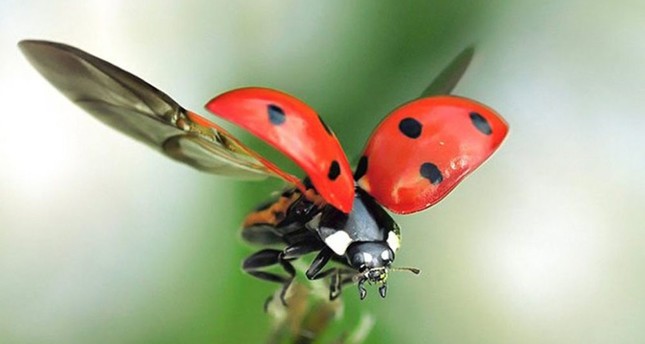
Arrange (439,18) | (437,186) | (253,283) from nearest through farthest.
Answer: (437,186) < (253,283) < (439,18)

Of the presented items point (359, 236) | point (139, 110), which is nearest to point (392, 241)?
point (359, 236)

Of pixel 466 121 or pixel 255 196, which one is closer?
pixel 466 121

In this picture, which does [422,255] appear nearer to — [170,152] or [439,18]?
[439,18]

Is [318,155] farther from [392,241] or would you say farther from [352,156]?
[352,156]

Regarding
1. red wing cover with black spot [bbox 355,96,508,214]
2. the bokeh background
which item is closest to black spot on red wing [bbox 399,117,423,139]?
red wing cover with black spot [bbox 355,96,508,214]

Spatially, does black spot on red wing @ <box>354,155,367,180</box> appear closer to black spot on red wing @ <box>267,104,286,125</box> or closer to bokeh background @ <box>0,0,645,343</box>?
black spot on red wing @ <box>267,104,286,125</box>


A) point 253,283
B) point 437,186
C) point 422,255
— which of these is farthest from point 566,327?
point 437,186

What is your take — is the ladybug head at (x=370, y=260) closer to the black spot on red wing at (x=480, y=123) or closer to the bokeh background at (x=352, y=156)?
the black spot on red wing at (x=480, y=123)
